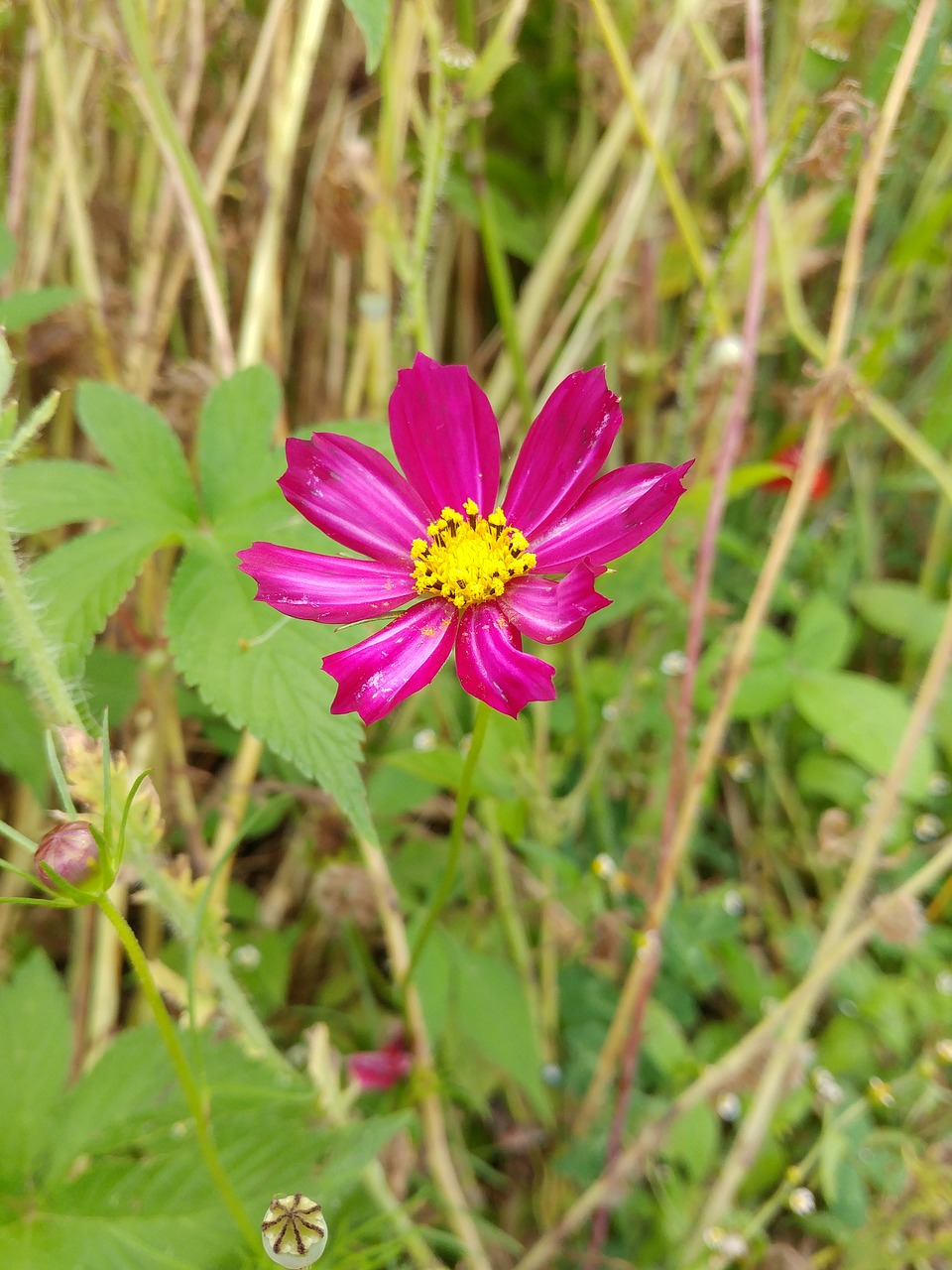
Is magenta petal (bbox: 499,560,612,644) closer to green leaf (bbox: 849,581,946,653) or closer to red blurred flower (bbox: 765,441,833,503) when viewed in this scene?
Answer: red blurred flower (bbox: 765,441,833,503)

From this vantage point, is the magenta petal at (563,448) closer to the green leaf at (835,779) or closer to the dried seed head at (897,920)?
the dried seed head at (897,920)

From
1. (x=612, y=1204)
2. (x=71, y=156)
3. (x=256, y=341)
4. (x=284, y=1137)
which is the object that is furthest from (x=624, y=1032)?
(x=71, y=156)

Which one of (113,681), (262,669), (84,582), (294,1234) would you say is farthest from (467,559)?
(113,681)

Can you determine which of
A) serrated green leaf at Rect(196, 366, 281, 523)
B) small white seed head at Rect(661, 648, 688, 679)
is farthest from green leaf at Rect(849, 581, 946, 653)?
serrated green leaf at Rect(196, 366, 281, 523)

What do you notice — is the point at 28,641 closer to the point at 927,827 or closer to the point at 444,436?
the point at 444,436

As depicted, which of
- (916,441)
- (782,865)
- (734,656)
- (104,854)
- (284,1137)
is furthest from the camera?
(782,865)

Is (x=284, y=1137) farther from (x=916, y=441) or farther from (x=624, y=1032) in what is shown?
(x=916, y=441)
